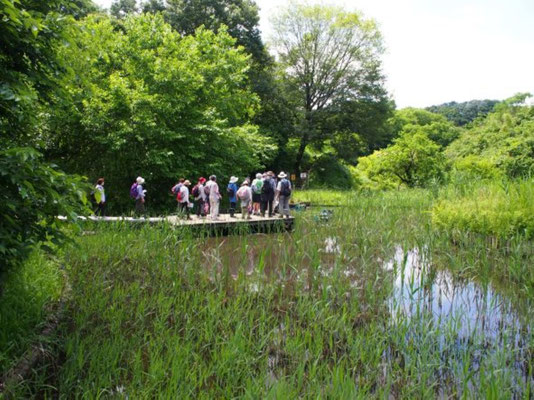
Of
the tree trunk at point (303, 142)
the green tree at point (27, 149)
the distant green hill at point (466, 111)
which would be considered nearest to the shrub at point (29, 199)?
the green tree at point (27, 149)

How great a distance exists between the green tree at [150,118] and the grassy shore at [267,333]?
23.9ft

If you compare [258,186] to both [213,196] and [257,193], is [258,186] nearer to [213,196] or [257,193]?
[257,193]

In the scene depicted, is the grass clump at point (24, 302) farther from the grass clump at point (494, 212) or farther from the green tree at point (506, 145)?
the green tree at point (506, 145)

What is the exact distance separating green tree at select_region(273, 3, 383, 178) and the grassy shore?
20.9 m

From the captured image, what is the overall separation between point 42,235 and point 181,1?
23752 mm

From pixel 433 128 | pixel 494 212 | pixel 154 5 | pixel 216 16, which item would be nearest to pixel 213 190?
pixel 494 212

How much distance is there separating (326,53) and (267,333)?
83.9 feet

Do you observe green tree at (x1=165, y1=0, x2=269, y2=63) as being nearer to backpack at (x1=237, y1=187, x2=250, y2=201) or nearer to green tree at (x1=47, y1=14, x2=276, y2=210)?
green tree at (x1=47, y1=14, x2=276, y2=210)

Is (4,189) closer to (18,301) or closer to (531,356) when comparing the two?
(18,301)

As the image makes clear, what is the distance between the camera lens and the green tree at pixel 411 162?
937 inches

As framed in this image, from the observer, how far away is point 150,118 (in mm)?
13719

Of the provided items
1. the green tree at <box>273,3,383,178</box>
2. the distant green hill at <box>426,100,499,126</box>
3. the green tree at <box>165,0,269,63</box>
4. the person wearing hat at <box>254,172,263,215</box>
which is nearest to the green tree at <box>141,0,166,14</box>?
the green tree at <box>165,0,269,63</box>

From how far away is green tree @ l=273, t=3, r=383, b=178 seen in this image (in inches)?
1053

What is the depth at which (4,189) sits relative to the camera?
124 inches
